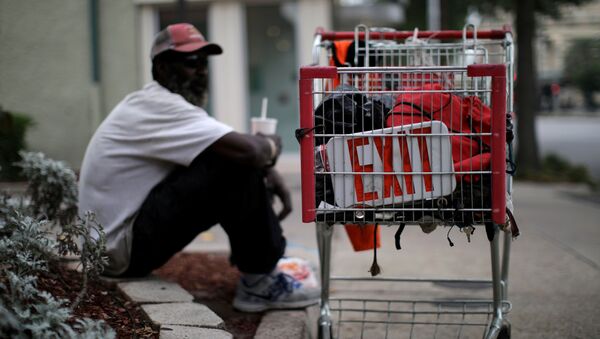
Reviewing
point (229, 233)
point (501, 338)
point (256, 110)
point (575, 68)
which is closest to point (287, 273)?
point (229, 233)

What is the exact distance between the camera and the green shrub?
3965 millimetres

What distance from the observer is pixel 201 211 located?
135 inches

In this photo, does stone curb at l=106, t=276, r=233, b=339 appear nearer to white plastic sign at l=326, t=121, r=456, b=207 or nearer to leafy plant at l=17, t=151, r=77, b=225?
leafy plant at l=17, t=151, r=77, b=225

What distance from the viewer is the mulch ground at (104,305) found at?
2764 mm

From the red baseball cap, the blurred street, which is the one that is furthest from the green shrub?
the blurred street

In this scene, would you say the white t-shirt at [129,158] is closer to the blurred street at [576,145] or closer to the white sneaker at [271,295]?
the white sneaker at [271,295]

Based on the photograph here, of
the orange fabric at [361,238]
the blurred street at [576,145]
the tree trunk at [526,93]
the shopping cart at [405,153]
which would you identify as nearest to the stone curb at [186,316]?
the orange fabric at [361,238]

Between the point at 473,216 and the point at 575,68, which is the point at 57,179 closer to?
the point at 473,216

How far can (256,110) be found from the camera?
39.3 ft

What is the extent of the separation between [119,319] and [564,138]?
22.1m

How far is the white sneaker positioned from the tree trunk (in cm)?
887

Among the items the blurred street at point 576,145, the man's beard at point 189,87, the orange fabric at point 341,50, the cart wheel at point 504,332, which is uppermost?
the orange fabric at point 341,50

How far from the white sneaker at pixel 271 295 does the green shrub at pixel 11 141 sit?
1.42 meters

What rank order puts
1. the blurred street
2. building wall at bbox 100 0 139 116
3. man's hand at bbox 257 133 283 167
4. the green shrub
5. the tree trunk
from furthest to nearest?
1. the blurred street
2. the tree trunk
3. building wall at bbox 100 0 139 116
4. the green shrub
5. man's hand at bbox 257 133 283 167
